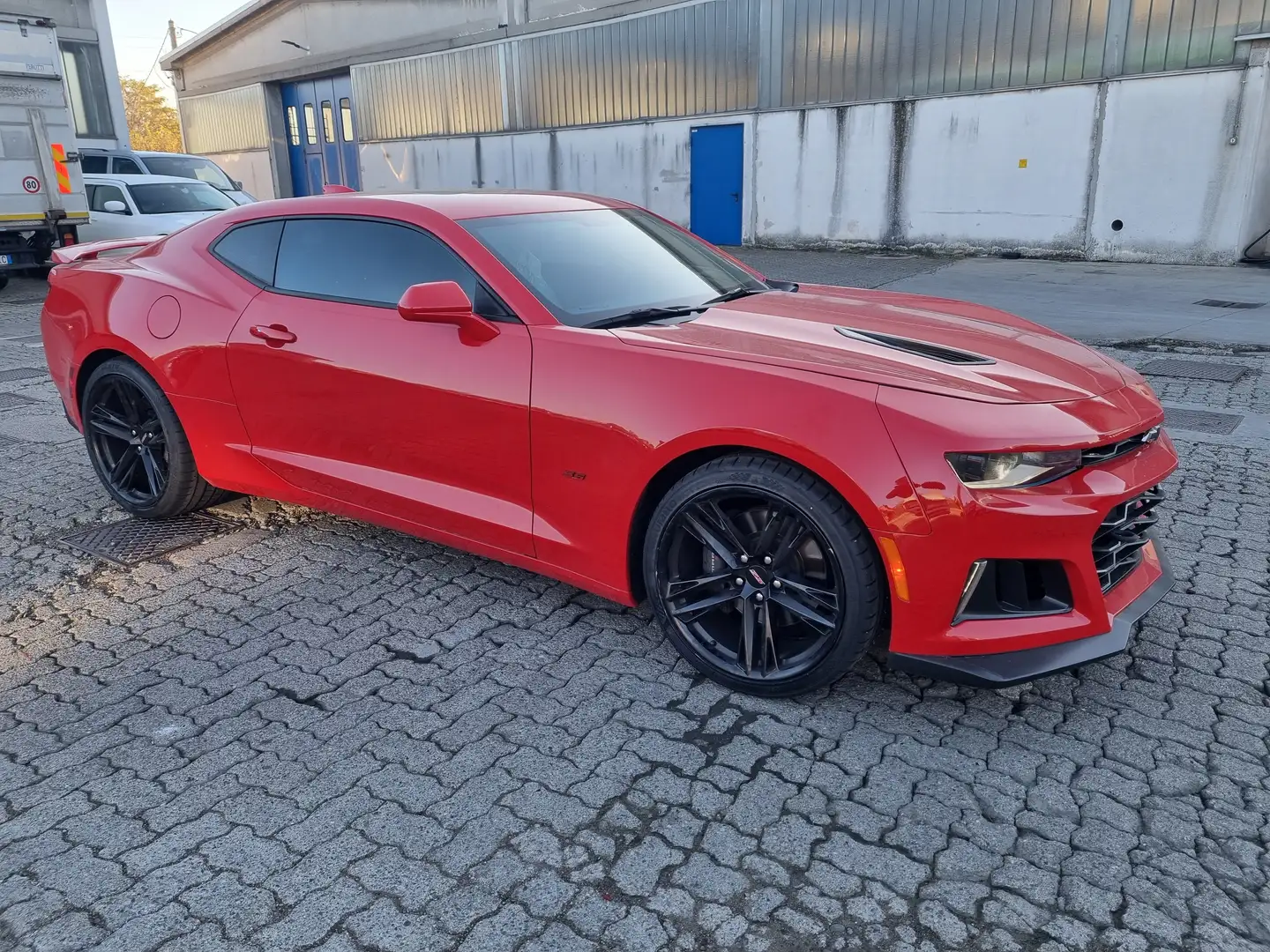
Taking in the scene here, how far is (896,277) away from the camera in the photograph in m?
14.9

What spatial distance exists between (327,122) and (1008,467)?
3312 cm

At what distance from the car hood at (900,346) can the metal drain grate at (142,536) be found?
2539 mm

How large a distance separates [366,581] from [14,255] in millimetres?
11866

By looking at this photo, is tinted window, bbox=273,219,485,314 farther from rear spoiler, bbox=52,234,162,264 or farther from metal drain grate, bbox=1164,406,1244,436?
metal drain grate, bbox=1164,406,1244,436

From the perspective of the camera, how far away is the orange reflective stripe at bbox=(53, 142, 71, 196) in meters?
12.7

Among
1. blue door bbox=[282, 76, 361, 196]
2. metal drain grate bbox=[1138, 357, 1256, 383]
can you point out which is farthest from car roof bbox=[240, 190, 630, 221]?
blue door bbox=[282, 76, 361, 196]

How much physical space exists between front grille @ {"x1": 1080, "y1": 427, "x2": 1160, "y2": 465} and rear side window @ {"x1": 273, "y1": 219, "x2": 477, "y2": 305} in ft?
6.95

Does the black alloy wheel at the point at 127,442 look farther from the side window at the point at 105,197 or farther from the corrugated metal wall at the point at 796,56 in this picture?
the corrugated metal wall at the point at 796,56

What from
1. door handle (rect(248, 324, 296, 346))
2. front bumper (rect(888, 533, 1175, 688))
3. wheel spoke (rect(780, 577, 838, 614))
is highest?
door handle (rect(248, 324, 296, 346))

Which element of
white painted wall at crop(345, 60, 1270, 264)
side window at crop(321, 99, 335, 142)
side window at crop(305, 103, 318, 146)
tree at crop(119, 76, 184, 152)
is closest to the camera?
white painted wall at crop(345, 60, 1270, 264)

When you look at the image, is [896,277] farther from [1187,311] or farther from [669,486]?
[669,486]

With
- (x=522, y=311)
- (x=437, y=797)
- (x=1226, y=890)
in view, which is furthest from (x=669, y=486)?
(x=1226, y=890)

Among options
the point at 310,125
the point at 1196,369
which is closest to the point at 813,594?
the point at 1196,369

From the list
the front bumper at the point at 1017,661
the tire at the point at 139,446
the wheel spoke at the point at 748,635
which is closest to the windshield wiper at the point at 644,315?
the wheel spoke at the point at 748,635
